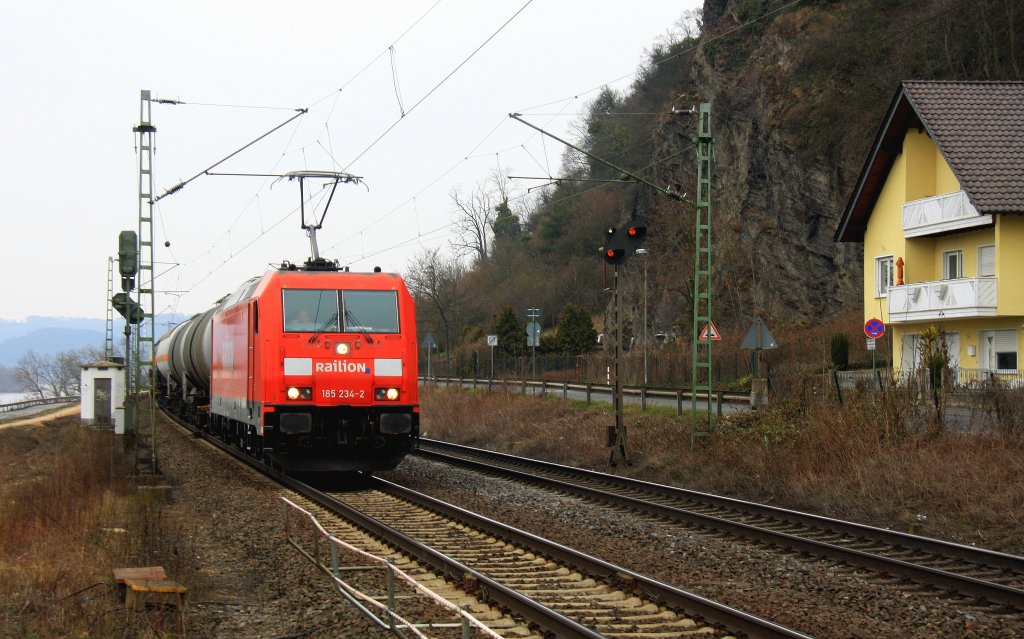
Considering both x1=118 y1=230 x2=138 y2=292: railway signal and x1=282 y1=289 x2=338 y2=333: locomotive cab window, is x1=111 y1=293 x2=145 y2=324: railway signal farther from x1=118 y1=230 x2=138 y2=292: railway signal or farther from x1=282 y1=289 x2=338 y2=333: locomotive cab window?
x1=282 y1=289 x2=338 y2=333: locomotive cab window

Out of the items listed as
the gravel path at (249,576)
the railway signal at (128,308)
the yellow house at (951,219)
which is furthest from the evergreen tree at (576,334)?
the gravel path at (249,576)

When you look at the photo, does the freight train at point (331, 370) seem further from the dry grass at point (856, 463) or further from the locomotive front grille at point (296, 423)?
the dry grass at point (856, 463)

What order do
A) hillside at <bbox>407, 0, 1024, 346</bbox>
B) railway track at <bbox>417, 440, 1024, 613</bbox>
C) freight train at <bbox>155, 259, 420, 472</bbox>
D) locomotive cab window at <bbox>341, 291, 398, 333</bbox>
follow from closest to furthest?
1. railway track at <bbox>417, 440, 1024, 613</bbox>
2. freight train at <bbox>155, 259, 420, 472</bbox>
3. locomotive cab window at <bbox>341, 291, 398, 333</bbox>
4. hillside at <bbox>407, 0, 1024, 346</bbox>

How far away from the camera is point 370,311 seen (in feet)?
56.1

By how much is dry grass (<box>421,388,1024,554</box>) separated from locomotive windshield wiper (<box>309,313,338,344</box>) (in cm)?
681

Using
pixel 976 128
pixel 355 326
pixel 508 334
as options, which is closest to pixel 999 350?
pixel 976 128

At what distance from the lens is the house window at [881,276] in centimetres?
3853

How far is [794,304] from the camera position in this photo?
50438mm

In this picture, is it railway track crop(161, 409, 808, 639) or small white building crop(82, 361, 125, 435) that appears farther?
small white building crop(82, 361, 125, 435)

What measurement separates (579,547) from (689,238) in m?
48.3

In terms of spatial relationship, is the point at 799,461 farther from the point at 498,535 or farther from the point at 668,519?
the point at 498,535

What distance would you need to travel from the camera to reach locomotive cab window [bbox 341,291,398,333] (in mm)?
16953

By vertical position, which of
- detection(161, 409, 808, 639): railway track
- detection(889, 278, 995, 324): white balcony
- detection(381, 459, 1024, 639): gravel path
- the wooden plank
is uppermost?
detection(889, 278, 995, 324): white balcony

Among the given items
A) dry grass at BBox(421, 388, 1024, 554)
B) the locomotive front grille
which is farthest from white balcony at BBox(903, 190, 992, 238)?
the locomotive front grille
